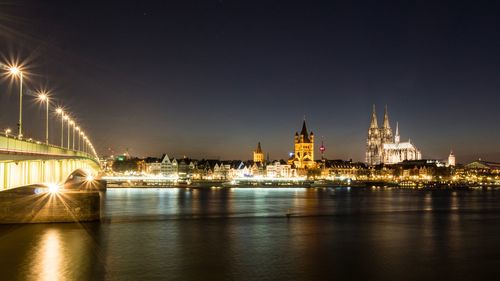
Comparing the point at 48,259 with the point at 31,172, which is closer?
the point at 48,259

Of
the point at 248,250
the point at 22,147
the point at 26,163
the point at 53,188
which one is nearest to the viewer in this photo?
the point at 22,147

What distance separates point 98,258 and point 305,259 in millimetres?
15555

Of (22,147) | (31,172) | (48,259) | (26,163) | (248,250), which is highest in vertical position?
(22,147)

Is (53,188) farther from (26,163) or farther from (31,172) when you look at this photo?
(26,163)

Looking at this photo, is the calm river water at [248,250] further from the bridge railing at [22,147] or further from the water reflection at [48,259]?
the bridge railing at [22,147]

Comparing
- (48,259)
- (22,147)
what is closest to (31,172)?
(22,147)

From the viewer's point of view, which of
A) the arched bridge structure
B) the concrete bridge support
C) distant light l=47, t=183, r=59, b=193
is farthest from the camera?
distant light l=47, t=183, r=59, b=193

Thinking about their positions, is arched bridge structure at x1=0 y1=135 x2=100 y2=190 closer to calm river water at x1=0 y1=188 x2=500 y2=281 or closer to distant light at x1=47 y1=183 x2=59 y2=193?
distant light at x1=47 y1=183 x2=59 y2=193

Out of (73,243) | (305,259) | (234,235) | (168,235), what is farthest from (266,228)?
(73,243)

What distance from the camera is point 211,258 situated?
4234 centimetres

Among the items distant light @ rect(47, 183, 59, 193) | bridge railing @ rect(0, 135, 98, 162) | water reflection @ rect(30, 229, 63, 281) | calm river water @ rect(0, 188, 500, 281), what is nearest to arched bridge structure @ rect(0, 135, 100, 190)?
bridge railing @ rect(0, 135, 98, 162)

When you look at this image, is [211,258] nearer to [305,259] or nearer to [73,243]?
[305,259]

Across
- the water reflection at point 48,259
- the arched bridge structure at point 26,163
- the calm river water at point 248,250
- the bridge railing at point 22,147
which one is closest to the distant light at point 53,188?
the arched bridge structure at point 26,163

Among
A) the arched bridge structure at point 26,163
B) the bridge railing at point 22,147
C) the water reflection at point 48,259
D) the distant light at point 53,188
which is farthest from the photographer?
the distant light at point 53,188
